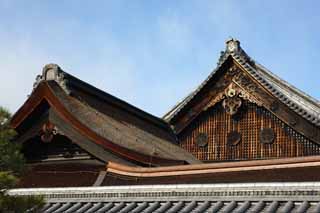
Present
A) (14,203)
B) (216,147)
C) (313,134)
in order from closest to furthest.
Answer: (14,203)
(313,134)
(216,147)

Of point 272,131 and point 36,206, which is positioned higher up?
point 272,131

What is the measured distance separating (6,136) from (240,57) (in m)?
9.83

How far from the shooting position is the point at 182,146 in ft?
47.8

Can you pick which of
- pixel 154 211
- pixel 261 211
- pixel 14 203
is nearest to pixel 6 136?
pixel 14 203

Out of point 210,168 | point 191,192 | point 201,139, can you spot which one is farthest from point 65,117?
point 201,139

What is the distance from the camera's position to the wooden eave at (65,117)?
8141 mm

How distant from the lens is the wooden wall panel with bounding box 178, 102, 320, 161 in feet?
42.8

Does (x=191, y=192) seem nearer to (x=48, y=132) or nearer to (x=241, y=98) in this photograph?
(x=48, y=132)

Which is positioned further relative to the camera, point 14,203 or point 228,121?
point 228,121

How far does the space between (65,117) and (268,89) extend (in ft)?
20.7

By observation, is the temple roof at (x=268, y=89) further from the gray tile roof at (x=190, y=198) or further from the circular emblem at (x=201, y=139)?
the gray tile roof at (x=190, y=198)

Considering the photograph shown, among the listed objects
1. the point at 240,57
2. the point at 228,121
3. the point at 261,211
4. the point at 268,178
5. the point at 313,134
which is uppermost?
the point at 240,57

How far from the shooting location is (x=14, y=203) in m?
4.91

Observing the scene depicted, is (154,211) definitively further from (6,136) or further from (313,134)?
(313,134)
